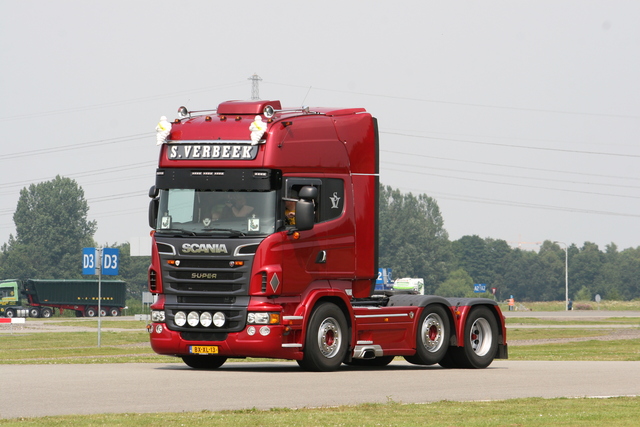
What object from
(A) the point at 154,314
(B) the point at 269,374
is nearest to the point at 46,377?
(A) the point at 154,314

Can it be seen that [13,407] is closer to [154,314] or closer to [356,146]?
[154,314]

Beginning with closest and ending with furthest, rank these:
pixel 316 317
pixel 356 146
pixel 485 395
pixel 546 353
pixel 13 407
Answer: pixel 13 407
pixel 485 395
pixel 316 317
pixel 356 146
pixel 546 353

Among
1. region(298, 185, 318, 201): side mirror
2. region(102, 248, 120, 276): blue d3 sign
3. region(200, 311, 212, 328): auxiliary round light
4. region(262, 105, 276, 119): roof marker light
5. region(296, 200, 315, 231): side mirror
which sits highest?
region(262, 105, 276, 119): roof marker light

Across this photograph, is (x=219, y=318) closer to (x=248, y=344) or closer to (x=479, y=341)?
(x=248, y=344)

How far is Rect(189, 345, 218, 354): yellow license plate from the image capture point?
17906 mm

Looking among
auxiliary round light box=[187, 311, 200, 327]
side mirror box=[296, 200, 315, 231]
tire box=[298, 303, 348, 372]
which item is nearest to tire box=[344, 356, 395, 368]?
tire box=[298, 303, 348, 372]

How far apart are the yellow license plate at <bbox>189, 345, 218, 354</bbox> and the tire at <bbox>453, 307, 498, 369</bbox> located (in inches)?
200

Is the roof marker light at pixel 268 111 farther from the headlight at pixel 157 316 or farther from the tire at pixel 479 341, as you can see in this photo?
the tire at pixel 479 341

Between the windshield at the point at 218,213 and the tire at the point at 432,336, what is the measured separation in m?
3.95

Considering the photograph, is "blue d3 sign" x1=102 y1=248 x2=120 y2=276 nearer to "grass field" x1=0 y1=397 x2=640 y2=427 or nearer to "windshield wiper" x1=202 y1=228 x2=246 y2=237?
"windshield wiper" x1=202 y1=228 x2=246 y2=237

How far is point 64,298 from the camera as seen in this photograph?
93438mm

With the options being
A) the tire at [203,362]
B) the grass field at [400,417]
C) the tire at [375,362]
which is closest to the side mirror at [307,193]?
the tire at [203,362]

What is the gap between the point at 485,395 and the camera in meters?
14.5

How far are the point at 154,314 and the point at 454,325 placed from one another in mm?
5632
